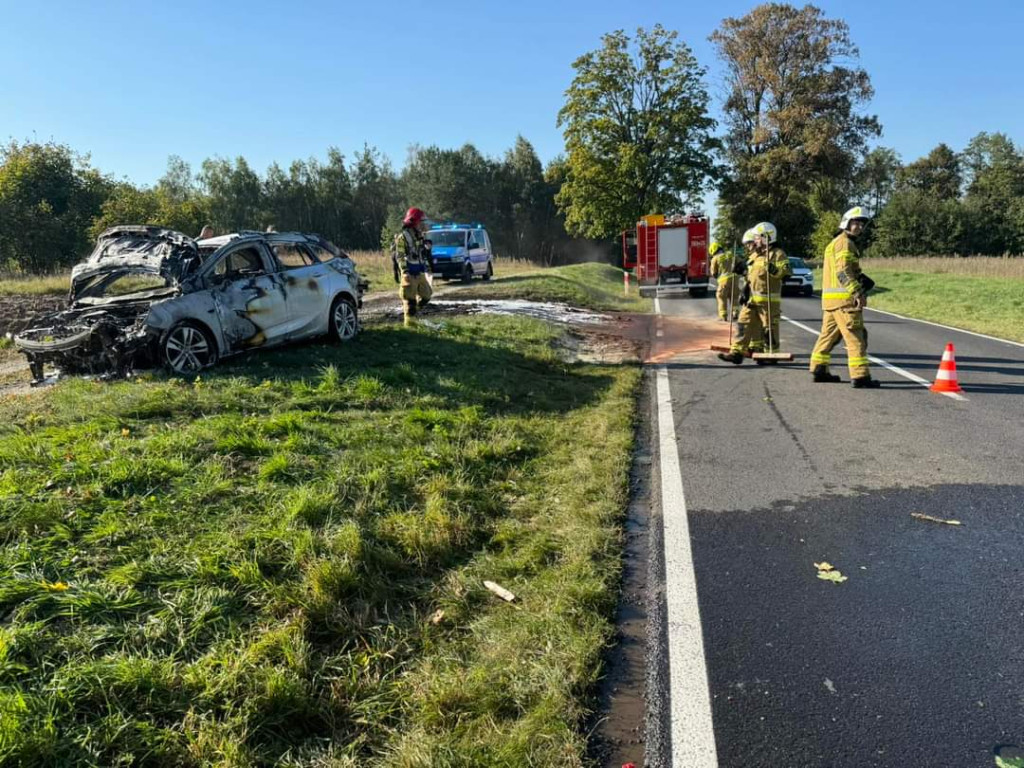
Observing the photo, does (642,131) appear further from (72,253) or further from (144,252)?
(144,252)

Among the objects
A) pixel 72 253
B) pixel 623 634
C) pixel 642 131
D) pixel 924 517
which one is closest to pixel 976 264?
pixel 642 131

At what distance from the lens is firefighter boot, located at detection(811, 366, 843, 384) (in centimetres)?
816

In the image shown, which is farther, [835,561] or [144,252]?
[144,252]

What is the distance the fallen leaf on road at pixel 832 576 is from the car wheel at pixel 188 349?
21.2ft

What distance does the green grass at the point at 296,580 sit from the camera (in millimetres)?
2340

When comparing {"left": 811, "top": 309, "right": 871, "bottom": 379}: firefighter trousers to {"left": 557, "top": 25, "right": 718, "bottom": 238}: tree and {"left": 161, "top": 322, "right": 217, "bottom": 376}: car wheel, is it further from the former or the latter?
{"left": 557, "top": 25, "right": 718, "bottom": 238}: tree

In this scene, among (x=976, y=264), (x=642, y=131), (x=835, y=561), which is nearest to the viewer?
(x=835, y=561)

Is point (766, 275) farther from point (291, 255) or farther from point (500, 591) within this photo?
point (500, 591)

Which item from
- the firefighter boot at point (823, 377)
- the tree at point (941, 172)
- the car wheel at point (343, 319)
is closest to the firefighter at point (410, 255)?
the car wheel at point (343, 319)

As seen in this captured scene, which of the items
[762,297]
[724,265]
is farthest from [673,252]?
[762,297]

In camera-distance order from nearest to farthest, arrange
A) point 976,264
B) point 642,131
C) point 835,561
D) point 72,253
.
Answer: point 835,561, point 72,253, point 976,264, point 642,131

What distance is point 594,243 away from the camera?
68062mm

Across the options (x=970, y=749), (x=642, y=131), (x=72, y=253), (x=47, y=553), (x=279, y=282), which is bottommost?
(x=970, y=749)

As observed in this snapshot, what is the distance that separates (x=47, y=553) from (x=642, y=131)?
4746 cm
